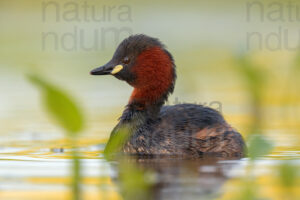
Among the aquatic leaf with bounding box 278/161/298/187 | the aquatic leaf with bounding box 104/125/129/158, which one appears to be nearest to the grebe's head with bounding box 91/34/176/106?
the aquatic leaf with bounding box 104/125/129/158

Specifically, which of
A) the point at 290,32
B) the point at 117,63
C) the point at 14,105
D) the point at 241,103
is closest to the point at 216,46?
the point at 290,32

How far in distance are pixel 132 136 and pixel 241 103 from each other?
14.4 ft

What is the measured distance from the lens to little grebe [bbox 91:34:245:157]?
9.45 metres

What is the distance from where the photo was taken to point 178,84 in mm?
15578

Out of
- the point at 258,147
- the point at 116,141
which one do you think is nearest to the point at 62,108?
the point at 116,141

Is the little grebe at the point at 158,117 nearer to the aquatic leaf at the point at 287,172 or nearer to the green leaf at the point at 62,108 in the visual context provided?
the aquatic leaf at the point at 287,172

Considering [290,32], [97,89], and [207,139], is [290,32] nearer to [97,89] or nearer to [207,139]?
[97,89]

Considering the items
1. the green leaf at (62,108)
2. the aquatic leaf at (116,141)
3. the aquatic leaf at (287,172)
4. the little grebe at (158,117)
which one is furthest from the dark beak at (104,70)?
the green leaf at (62,108)

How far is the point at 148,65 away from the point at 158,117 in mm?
700

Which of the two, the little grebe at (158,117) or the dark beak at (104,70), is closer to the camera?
the little grebe at (158,117)

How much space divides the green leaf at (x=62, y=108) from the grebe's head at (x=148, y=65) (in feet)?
18.4

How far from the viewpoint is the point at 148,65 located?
1022 cm

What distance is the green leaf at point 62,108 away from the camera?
4367 mm

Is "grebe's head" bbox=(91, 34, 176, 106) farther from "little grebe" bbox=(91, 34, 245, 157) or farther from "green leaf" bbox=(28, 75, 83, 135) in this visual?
"green leaf" bbox=(28, 75, 83, 135)
